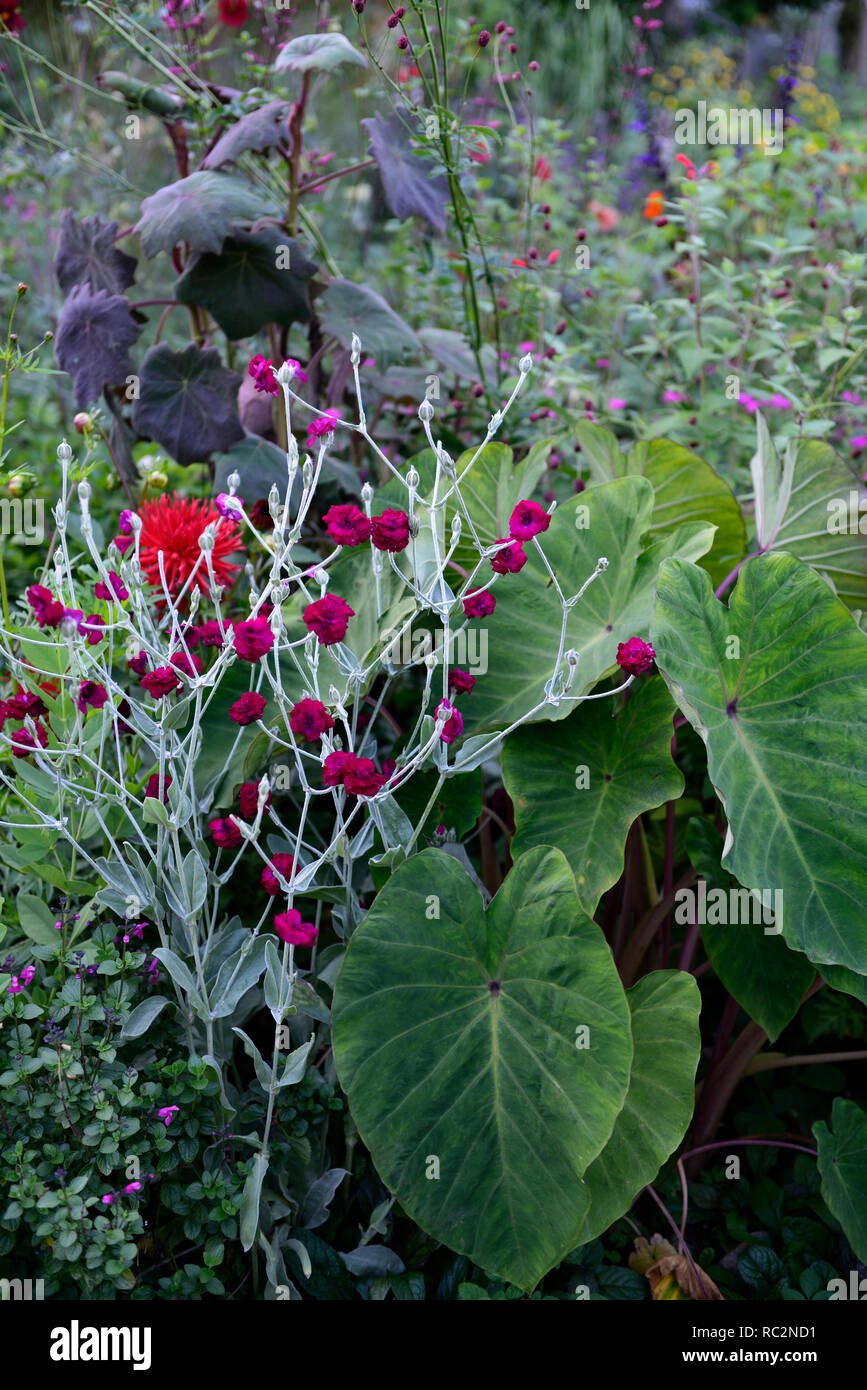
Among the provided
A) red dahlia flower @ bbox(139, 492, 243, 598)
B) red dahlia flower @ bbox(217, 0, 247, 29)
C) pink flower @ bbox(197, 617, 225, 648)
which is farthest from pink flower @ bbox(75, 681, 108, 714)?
red dahlia flower @ bbox(217, 0, 247, 29)

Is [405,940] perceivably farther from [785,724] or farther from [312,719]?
[785,724]

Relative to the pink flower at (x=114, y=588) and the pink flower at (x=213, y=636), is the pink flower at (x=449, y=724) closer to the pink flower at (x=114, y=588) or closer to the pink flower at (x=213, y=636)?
the pink flower at (x=213, y=636)

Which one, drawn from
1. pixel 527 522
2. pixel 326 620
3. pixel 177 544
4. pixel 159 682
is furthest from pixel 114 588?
pixel 527 522

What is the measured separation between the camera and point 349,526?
103 cm

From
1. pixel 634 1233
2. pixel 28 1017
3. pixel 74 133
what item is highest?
pixel 74 133

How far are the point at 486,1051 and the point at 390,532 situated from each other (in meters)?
0.51

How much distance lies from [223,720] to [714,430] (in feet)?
3.58

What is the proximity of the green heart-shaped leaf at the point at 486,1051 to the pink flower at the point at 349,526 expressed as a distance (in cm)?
32

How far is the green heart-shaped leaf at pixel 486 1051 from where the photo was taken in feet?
3.25

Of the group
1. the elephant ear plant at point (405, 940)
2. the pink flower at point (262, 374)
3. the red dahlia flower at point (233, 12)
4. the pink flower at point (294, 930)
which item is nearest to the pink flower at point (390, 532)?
the elephant ear plant at point (405, 940)

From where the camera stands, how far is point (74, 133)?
2.98 meters

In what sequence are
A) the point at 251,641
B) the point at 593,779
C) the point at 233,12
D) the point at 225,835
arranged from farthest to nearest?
the point at 233,12 < the point at 593,779 < the point at 225,835 < the point at 251,641

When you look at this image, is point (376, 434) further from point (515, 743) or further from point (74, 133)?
point (74, 133)
